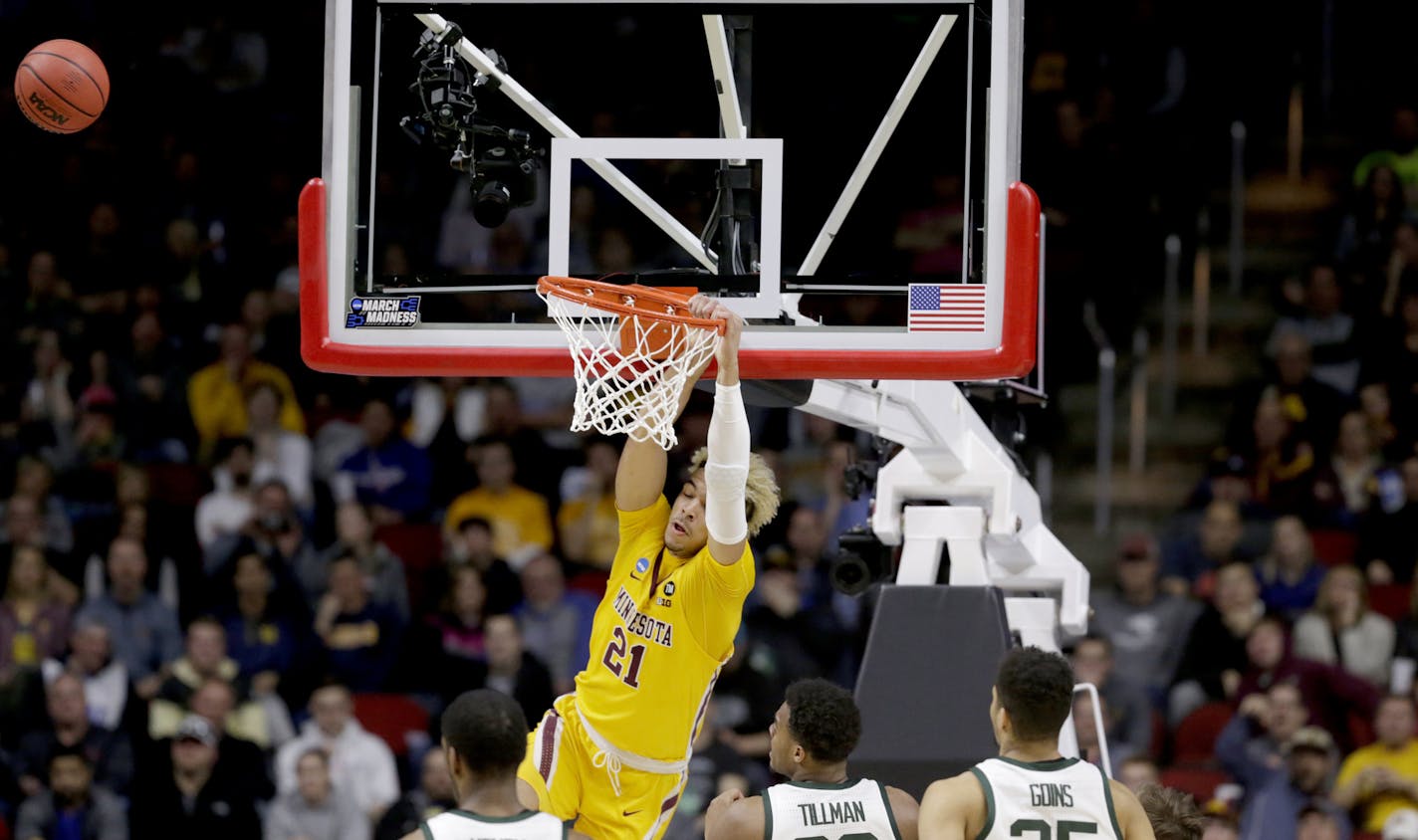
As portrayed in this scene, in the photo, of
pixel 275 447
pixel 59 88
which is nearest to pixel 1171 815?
pixel 59 88

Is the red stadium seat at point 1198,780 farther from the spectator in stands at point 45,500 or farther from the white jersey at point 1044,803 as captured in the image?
the spectator in stands at point 45,500

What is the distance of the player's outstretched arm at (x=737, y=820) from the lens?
230 inches

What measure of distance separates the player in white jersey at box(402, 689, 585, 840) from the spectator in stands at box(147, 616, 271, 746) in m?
6.34

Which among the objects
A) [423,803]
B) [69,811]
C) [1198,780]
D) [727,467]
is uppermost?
[727,467]

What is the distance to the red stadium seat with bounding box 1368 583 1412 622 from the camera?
11406mm

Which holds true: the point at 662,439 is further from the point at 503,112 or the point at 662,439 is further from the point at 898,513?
the point at 503,112

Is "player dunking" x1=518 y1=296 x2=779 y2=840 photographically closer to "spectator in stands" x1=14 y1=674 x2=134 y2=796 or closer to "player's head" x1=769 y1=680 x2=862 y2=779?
"player's head" x1=769 y1=680 x2=862 y2=779

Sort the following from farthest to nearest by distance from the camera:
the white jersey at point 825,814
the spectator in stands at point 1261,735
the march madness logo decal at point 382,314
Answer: the spectator in stands at point 1261,735 → the march madness logo decal at point 382,314 → the white jersey at point 825,814

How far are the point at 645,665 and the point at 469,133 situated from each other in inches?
66.0

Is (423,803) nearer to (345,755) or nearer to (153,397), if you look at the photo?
(345,755)

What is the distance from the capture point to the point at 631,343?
6.34 m

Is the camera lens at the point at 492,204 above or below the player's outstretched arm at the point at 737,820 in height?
above

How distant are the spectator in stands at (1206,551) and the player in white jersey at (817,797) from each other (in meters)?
6.03

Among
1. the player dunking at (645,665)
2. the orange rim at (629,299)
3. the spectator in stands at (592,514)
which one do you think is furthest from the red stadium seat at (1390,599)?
the orange rim at (629,299)
